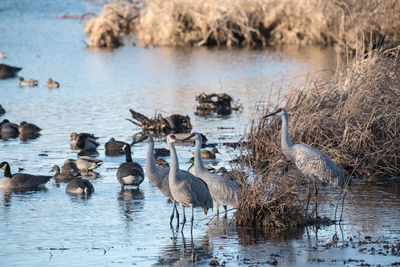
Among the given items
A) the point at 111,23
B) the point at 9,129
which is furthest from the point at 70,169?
the point at 111,23

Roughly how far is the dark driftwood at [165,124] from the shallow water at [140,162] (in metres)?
0.47

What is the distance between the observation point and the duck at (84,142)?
1659cm

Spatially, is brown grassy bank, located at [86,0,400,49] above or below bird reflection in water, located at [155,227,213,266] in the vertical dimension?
above

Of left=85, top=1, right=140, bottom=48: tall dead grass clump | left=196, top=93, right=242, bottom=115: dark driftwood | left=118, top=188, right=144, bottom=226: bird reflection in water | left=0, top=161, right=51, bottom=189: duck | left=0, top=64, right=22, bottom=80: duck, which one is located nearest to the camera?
left=118, top=188, right=144, bottom=226: bird reflection in water

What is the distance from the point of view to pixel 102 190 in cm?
1325

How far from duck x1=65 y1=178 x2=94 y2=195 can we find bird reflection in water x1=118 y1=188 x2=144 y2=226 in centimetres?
54

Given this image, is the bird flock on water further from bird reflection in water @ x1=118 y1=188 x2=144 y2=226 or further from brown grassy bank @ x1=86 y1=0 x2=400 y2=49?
brown grassy bank @ x1=86 y1=0 x2=400 y2=49

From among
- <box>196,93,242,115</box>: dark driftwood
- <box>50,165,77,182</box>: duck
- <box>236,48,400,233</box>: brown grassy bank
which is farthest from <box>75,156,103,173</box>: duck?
<box>196,93,242,115</box>: dark driftwood

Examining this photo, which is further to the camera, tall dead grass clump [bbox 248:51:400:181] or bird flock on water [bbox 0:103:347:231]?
tall dead grass clump [bbox 248:51:400:181]

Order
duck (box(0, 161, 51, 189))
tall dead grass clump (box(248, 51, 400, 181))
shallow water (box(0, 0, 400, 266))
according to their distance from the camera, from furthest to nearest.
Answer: tall dead grass clump (box(248, 51, 400, 181)), duck (box(0, 161, 51, 189)), shallow water (box(0, 0, 400, 266))

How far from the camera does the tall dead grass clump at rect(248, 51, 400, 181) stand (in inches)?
538

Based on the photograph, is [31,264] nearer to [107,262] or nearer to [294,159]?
[107,262]

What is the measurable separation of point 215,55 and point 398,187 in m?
24.5

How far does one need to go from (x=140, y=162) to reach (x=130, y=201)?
3.09 m
